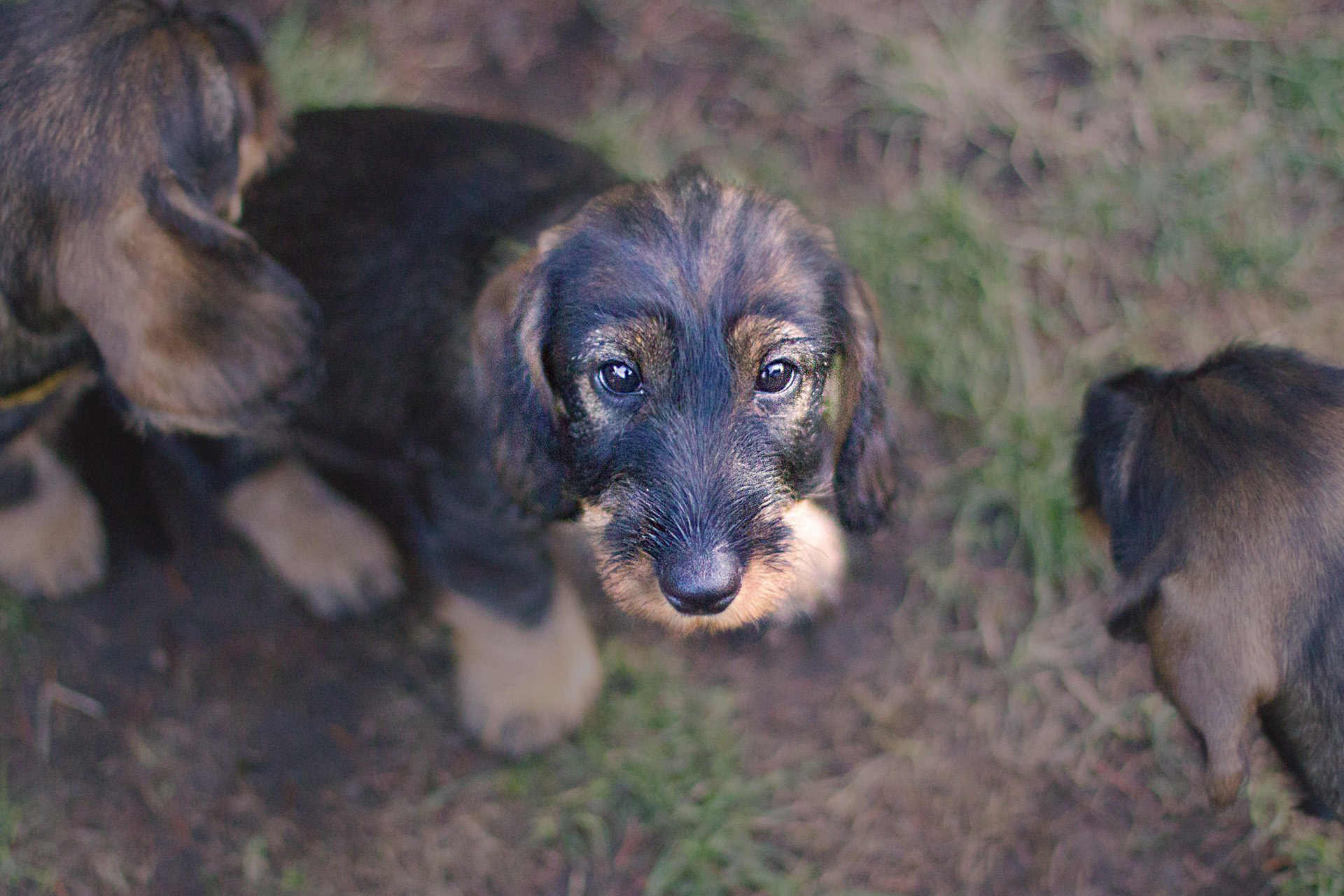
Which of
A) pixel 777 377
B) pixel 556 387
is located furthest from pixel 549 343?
pixel 777 377

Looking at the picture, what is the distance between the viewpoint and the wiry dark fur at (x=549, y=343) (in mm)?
2402

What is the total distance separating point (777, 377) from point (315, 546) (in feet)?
6.31

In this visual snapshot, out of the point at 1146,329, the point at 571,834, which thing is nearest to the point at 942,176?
the point at 1146,329

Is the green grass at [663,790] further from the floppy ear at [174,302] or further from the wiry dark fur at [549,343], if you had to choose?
the floppy ear at [174,302]

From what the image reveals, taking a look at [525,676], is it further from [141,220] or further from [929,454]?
[141,220]

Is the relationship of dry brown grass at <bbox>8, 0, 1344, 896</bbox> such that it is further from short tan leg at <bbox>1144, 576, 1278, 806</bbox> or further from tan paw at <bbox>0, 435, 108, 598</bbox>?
short tan leg at <bbox>1144, 576, 1278, 806</bbox>

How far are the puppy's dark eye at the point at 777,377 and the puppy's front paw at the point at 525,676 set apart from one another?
120 cm

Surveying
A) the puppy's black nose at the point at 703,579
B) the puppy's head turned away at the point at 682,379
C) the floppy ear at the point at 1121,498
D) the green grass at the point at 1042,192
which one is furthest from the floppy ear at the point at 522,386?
the green grass at the point at 1042,192

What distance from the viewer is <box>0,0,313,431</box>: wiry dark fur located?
104 inches

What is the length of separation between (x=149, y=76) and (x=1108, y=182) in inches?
127

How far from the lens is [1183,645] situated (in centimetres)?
237

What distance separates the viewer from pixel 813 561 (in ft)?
10.0

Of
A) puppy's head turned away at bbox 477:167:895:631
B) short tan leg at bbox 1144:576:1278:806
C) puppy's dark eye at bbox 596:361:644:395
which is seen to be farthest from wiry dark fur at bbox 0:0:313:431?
short tan leg at bbox 1144:576:1278:806

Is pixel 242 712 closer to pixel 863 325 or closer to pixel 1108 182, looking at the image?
pixel 863 325
